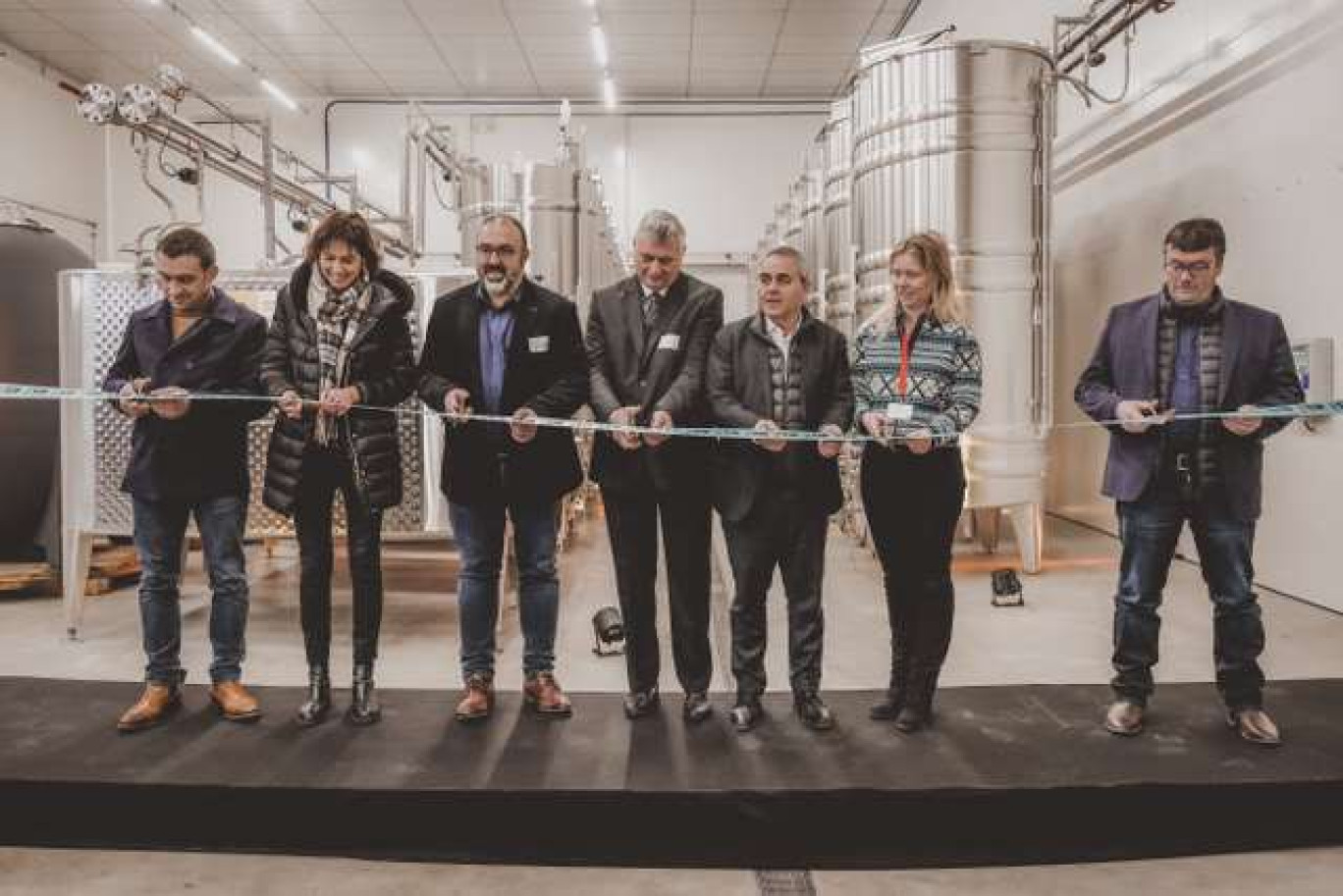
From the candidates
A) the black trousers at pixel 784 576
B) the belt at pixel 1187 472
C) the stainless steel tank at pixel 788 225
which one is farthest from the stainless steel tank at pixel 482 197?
the belt at pixel 1187 472

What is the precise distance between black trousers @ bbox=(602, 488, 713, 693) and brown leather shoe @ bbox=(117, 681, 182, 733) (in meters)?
1.43

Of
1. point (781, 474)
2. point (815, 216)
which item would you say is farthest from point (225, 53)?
point (781, 474)

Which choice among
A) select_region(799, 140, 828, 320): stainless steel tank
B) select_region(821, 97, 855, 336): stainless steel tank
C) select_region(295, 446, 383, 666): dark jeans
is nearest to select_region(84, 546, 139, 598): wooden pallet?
select_region(295, 446, 383, 666): dark jeans

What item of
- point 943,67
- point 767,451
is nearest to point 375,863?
point 767,451

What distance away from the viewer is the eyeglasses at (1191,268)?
8.95 feet

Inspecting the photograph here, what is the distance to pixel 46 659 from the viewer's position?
13.8ft

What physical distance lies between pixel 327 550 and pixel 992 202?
4199 mm

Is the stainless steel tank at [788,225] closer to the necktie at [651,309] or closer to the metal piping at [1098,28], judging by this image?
the metal piping at [1098,28]

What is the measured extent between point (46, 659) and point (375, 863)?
2.62m

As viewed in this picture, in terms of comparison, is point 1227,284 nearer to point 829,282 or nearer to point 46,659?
point 829,282

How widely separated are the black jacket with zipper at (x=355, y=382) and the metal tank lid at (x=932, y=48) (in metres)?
3.82

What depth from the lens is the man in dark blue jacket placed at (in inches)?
115

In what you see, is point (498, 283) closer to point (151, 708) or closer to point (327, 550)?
point (327, 550)

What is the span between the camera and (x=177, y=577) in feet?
9.90
